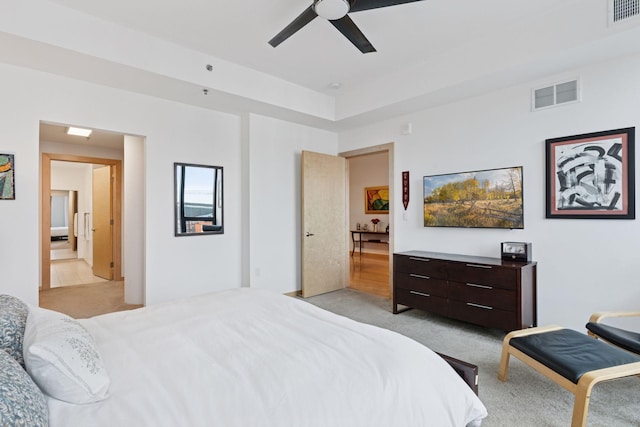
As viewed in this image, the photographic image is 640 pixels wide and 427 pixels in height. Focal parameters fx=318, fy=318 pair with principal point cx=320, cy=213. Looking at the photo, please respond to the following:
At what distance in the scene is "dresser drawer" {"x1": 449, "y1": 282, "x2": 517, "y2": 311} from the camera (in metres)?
2.97

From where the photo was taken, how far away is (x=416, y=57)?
3.53 metres

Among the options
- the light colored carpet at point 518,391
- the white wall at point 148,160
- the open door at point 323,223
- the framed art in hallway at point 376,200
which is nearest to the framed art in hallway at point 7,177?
the white wall at point 148,160

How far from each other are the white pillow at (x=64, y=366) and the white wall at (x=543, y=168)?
3.67 metres

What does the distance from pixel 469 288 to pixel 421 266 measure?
1.84 ft

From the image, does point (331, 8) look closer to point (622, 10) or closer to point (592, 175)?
point (622, 10)

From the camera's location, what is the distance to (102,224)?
6105 millimetres

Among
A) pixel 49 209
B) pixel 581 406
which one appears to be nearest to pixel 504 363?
pixel 581 406

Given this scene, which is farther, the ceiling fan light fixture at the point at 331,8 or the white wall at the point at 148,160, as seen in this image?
the white wall at the point at 148,160

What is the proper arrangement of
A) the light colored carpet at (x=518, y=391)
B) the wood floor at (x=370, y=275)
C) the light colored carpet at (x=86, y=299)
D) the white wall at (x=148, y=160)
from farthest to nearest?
the wood floor at (x=370, y=275), the light colored carpet at (x=86, y=299), the white wall at (x=148, y=160), the light colored carpet at (x=518, y=391)

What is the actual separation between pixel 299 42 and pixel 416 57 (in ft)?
4.32

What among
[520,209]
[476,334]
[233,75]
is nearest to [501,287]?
[476,334]

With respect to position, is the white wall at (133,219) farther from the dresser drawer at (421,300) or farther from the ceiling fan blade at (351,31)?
the dresser drawer at (421,300)

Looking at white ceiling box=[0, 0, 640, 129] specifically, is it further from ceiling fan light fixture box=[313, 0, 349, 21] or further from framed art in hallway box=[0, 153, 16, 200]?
framed art in hallway box=[0, 153, 16, 200]

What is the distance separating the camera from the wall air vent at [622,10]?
2352 millimetres
